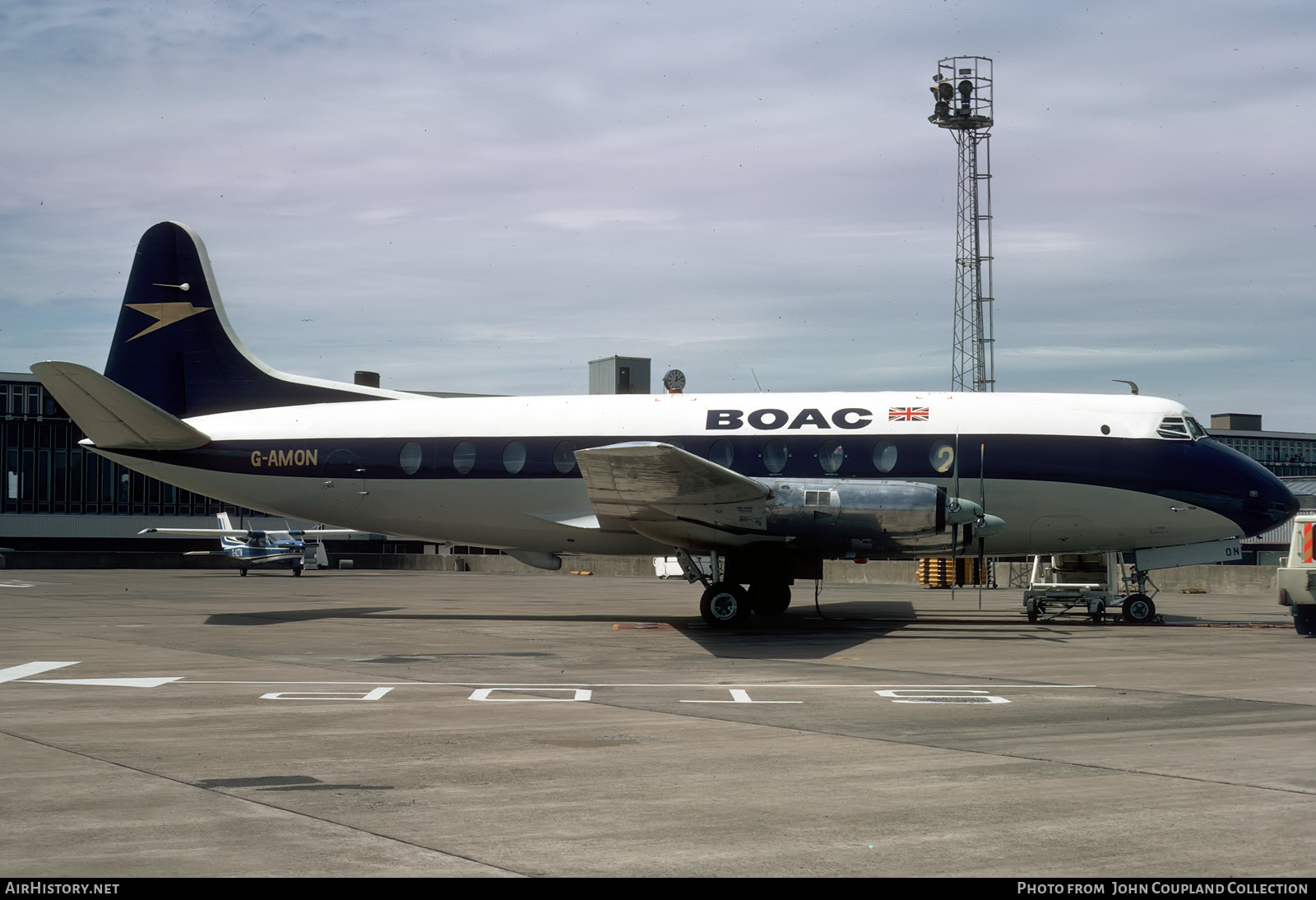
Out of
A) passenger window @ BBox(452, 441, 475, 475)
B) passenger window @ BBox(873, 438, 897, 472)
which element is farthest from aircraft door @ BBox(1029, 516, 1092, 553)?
passenger window @ BBox(452, 441, 475, 475)

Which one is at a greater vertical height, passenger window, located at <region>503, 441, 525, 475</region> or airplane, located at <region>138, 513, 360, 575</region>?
passenger window, located at <region>503, 441, 525, 475</region>

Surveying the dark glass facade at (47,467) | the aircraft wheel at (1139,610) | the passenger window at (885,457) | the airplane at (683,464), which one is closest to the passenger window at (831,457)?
A: the airplane at (683,464)

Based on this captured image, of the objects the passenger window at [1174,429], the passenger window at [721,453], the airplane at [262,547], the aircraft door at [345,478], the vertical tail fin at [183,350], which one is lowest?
the airplane at [262,547]

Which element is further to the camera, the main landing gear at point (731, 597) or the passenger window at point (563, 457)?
the passenger window at point (563, 457)

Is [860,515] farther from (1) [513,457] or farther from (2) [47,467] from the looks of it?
(2) [47,467]

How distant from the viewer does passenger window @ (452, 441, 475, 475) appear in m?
Answer: 23.1

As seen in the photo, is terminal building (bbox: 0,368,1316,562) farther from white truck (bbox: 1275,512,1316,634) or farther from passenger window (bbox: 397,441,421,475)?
white truck (bbox: 1275,512,1316,634)

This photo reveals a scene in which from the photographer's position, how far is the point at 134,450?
23.8 metres

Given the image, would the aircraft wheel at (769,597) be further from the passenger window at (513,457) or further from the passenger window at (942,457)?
the passenger window at (513,457)

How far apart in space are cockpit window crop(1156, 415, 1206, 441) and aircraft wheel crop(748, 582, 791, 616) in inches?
303

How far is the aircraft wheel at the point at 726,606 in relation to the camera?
67.5ft

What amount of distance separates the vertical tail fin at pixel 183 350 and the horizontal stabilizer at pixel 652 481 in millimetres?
7890
